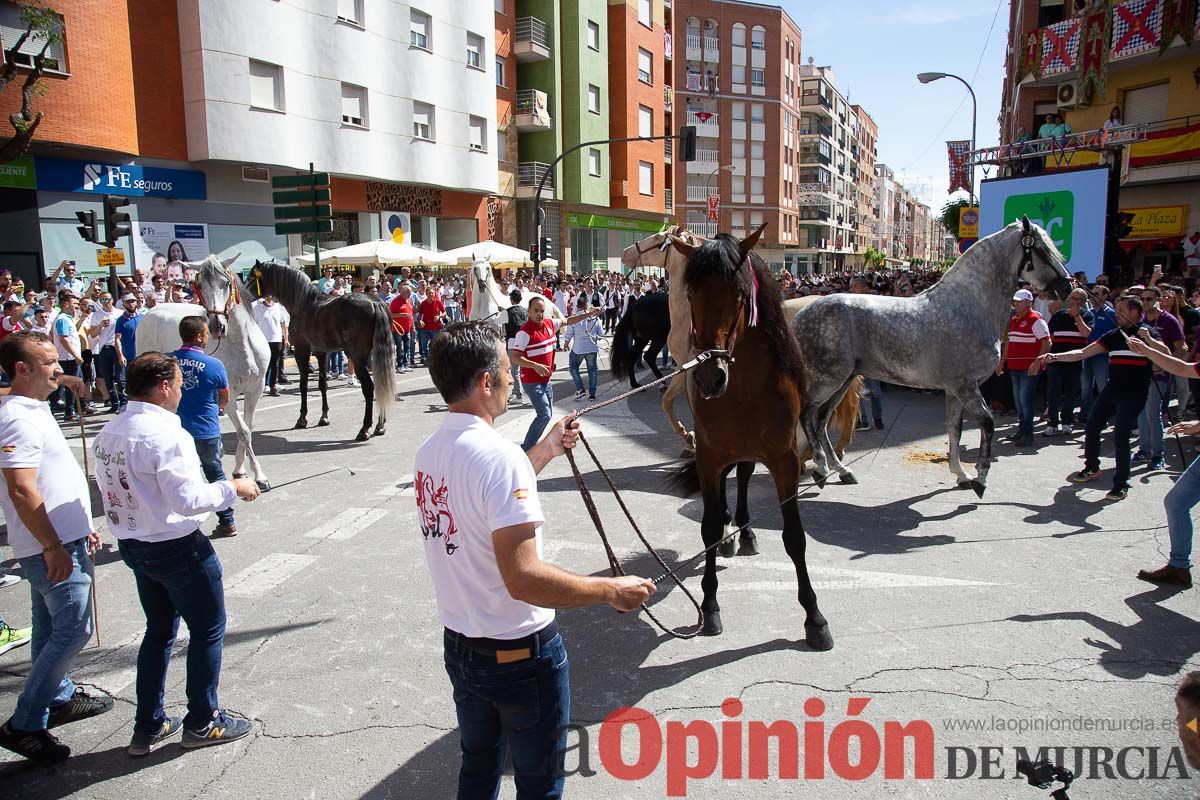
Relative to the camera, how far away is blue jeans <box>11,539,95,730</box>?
3.21m

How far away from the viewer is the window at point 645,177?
41.3 metres

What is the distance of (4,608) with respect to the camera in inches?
192

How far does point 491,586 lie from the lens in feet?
7.21

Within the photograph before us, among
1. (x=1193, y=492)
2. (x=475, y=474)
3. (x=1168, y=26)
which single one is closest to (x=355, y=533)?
(x=475, y=474)

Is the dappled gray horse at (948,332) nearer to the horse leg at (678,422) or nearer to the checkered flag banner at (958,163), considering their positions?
the horse leg at (678,422)

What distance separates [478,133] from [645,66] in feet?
50.9

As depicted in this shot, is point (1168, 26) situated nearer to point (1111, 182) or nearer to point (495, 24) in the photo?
point (1111, 182)

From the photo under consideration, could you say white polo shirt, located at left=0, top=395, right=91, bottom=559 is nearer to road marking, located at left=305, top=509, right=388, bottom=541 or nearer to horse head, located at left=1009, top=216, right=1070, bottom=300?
road marking, located at left=305, top=509, right=388, bottom=541

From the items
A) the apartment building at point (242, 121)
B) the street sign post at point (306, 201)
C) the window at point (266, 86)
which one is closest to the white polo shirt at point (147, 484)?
the street sign post at point (306, 201)

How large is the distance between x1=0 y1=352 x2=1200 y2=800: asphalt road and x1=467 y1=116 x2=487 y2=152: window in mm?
25741

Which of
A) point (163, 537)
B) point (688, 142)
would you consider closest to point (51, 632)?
point (163, 537)

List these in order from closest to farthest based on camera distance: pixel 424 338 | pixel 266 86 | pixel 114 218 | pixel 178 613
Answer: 1. pixel 178 613
2. pixel 114 218
3. pixel 424 338
4. pixel 266 86

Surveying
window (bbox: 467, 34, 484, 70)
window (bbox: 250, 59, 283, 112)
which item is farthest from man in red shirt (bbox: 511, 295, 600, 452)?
window (bbox: 467, 34, 484, 70)

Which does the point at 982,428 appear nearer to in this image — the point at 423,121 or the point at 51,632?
the point at 51,632
